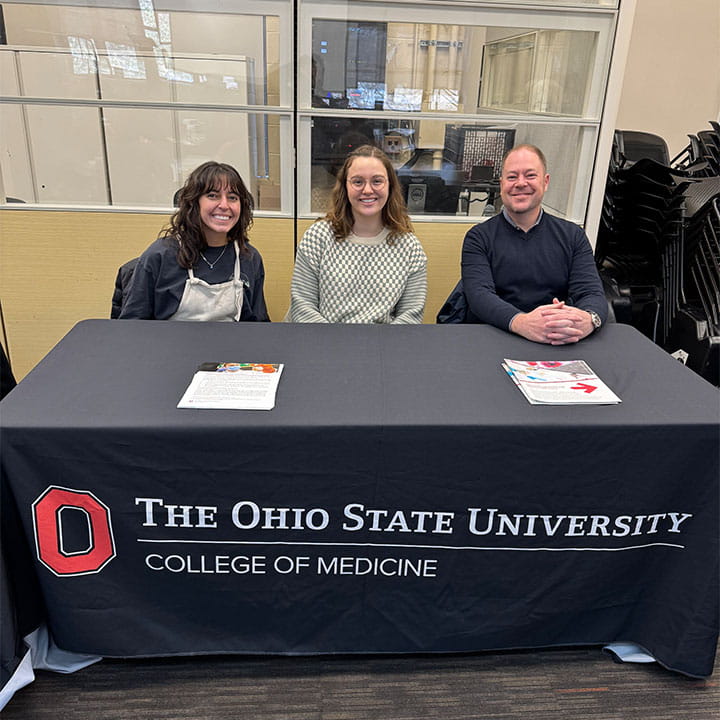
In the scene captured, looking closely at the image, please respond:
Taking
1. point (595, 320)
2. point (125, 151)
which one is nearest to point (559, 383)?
point (595, 320)

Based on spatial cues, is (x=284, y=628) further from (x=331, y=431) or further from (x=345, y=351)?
(x=345, y=351)

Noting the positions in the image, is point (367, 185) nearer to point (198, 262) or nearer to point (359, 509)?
point (198, 262)

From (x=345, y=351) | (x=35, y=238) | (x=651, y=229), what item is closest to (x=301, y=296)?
(x=345, y=351)

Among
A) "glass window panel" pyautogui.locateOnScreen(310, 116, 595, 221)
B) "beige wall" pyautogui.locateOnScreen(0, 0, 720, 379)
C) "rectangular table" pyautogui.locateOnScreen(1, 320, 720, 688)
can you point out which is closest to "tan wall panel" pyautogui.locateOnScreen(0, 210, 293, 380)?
"beige wall" pyautogui.locateOnScreen(0, 0, 720, 379)

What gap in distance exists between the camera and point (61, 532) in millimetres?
1270

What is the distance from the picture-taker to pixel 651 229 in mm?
2998

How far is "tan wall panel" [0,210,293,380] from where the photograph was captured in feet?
8.27

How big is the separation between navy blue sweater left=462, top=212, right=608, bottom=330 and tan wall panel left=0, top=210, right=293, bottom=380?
34.4 inches

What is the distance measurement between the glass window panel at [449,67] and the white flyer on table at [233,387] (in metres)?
1.44

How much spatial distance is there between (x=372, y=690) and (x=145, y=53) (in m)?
2.30

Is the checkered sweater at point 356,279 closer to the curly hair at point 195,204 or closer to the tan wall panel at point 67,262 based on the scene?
the curly hair at point 195,204

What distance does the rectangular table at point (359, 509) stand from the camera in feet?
4.05

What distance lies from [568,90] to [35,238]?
223 cm

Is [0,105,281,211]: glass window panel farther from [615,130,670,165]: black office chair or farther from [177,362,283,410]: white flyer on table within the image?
[615,130,670,165]: black office chair
